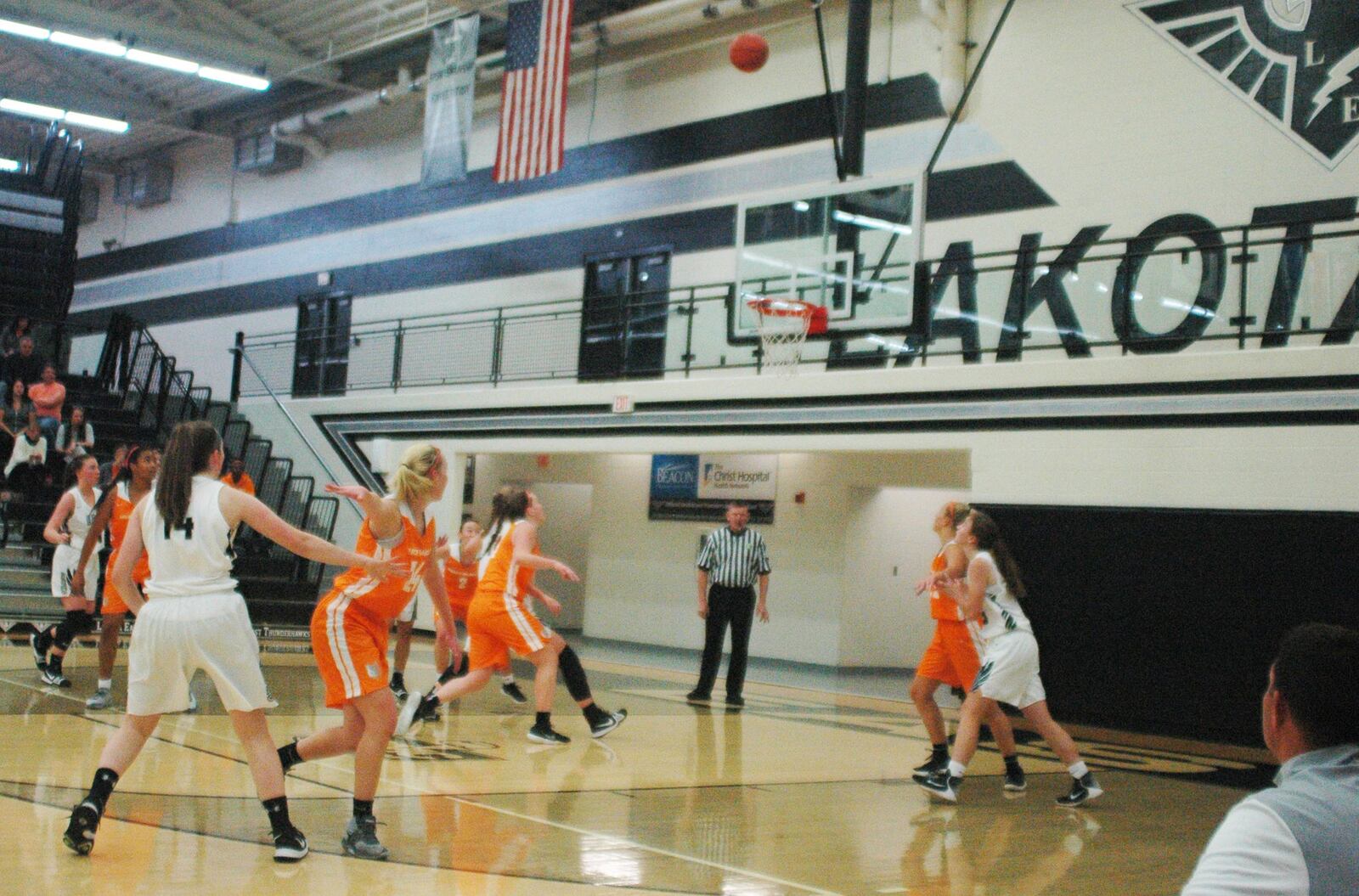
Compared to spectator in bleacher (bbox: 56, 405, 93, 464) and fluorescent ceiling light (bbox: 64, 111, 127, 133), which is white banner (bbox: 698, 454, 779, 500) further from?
fluorescent ceiling light (bbox: 64, 111, 127, 133)

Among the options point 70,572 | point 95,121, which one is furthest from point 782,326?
point 95,121

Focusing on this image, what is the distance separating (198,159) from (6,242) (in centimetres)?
714

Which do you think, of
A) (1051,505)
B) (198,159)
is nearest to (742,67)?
(1051,505)

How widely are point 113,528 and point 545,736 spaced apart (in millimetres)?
3755

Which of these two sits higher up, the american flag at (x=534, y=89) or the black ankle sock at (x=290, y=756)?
the american flag at (x=534, y=89)

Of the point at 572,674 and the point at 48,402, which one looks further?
the point at 48,402

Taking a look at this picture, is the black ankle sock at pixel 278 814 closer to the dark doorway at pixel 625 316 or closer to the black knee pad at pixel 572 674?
the black knee pad at pixel 572 674

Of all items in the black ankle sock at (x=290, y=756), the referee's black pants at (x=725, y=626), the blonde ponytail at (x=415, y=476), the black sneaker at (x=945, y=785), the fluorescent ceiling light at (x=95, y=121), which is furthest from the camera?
the fluorescent ceiling light at (x=95, y=121)

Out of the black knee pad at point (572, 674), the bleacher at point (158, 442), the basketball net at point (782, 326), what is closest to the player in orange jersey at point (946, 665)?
the black knee pad at point (572, 674)

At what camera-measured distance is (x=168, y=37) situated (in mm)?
20188

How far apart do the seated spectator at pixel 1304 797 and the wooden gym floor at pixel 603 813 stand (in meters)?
3.37

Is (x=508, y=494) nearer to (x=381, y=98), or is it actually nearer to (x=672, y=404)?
(x=672, y=404)

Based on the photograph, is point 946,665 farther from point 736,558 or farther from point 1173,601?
point 736,558

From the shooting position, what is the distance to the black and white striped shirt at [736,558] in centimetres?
1239
